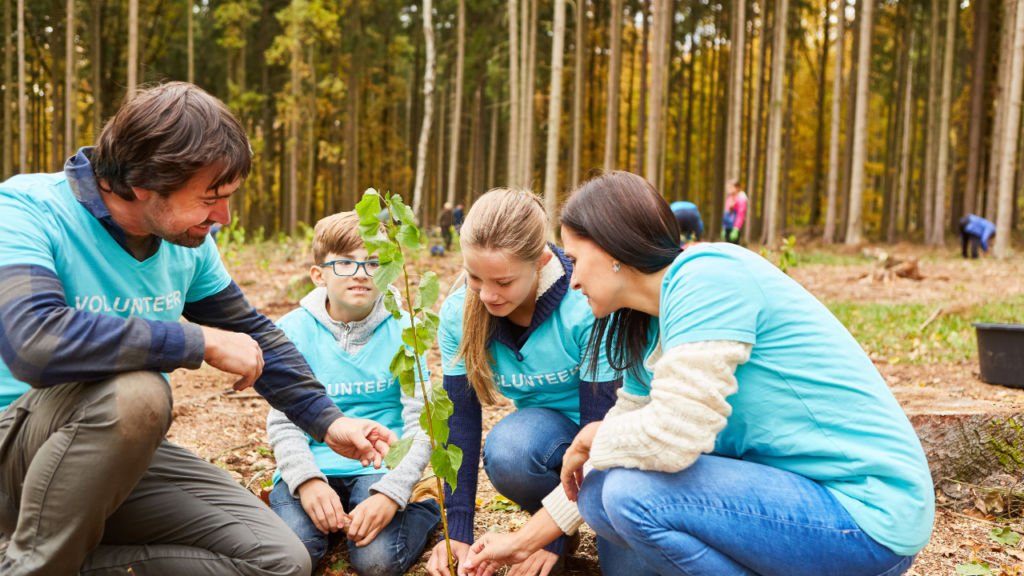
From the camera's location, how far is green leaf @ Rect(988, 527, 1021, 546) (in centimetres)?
231

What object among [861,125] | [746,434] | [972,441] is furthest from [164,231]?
[861,125]

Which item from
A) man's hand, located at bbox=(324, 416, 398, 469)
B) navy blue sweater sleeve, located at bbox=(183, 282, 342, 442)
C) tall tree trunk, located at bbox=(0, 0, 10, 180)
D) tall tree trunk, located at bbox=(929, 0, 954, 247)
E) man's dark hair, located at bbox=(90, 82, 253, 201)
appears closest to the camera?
man's dark hair, located at bbox=(90, 82, 253, 201)

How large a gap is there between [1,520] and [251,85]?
22.6 meters

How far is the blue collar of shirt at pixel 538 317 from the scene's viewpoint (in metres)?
2.24

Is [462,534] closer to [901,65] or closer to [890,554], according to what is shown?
[890,554]

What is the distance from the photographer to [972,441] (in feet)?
8.36

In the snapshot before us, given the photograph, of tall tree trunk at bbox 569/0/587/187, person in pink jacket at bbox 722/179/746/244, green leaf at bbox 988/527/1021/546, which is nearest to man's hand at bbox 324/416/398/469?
green leaf at bbox 988/527/1021/546

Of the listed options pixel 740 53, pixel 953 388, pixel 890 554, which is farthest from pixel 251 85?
pixel 890 554

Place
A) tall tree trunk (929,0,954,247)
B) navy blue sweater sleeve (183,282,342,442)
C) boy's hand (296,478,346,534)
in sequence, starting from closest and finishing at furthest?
navy blue sweater sleeve (183,282,342,442) < boy's hand (296,478,346,534) < tall tree trunk (929,0,954,247)

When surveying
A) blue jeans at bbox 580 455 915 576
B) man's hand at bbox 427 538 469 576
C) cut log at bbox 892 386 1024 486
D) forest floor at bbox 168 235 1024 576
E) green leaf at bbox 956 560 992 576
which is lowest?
forest floor at bbox 168 235 1024 576

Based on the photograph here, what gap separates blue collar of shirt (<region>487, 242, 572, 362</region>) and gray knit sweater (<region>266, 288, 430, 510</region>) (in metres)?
0.41

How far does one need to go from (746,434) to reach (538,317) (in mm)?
826

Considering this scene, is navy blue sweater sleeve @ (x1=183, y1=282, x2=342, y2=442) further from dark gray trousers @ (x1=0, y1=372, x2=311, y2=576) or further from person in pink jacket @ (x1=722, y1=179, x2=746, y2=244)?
person in pink jacket @ (x1=722, y1=179, x2=746, y2=244)

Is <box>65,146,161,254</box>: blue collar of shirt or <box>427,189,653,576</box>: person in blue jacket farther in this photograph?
<box>427,189,653,576</box>: person in blue jacket
